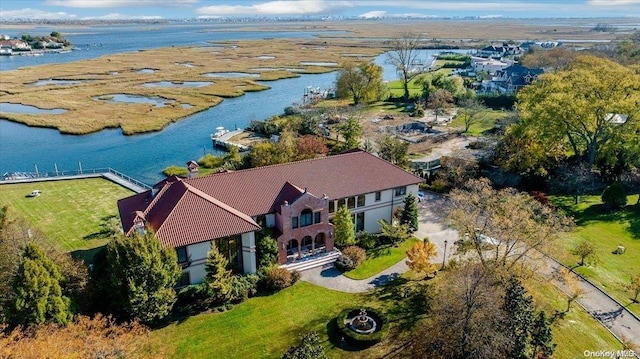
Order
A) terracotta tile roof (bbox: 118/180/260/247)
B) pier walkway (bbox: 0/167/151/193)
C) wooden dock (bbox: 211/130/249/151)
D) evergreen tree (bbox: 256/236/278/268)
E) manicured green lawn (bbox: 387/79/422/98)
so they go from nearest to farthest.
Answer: terracotta tile roof (bbox: 118/180/260/247), evergreen tree (bbox: 256/236/278/268), pier walkway (bbox: 0/167/151/193), wooden dock (bbox: 211/130/249/151), manicured green lawn (bbox: 387/79/422/98)

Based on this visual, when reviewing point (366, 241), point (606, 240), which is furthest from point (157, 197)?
point (606, 240)

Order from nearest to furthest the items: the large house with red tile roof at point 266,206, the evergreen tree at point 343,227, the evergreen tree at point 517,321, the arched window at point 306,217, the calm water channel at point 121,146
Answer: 1. the evergreen tree at point 517,321
2. the large house with red tile roof at point 266,206
3. the arched window at point 306,217
4. the evergreen tree at point 343,227
5. the calm water channel at point 121,146

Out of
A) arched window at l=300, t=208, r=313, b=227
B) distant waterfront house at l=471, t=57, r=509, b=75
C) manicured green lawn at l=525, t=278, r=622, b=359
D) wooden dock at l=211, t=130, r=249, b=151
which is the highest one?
distant waterfront house at l=471, t=57, r=509, b=75

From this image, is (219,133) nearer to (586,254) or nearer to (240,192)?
(240,192)

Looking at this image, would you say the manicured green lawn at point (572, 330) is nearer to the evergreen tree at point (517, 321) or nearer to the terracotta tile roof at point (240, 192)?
the evergreen tree at point (517, 321)

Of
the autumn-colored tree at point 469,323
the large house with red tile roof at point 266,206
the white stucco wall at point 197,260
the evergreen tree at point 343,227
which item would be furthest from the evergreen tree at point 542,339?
the white stucco wall at point 197,260

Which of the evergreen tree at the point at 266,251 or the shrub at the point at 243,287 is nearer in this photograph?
the shrub at the point at 243,287

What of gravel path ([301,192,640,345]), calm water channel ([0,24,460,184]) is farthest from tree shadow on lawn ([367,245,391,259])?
calm water channel ([0,24,460,184])

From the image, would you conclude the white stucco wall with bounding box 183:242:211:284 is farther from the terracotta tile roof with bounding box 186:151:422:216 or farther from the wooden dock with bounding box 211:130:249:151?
the wooden dock with bounding box 211:130:249:151
